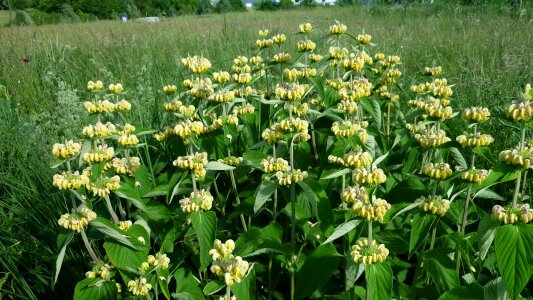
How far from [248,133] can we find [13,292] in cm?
141

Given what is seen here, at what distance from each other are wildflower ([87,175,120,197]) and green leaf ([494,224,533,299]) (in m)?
1.27

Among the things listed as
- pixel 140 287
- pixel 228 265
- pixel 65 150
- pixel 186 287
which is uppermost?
pixel 65 150

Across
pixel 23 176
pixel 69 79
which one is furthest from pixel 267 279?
pixel 69 79

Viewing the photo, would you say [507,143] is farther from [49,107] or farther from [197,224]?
[49,107]

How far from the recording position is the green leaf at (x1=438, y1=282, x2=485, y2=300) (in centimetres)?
138

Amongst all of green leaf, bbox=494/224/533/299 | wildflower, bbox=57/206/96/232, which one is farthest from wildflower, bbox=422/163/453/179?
wildflower, bbox=57/206/96/232

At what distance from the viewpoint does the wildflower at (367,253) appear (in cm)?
136

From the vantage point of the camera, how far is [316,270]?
1596 millimetres

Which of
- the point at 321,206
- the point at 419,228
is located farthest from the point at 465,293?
the point at 321,206

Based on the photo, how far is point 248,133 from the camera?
2301 mm

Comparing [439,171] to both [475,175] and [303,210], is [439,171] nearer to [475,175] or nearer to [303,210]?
[475,175]

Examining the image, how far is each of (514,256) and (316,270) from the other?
0.64 meters

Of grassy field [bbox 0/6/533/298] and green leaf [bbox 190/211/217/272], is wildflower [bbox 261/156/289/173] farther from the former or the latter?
grassy field [bbox 0/6/533/298]

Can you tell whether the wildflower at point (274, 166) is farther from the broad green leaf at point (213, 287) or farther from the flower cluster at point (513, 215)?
the flower cluster at point (513, 215)
